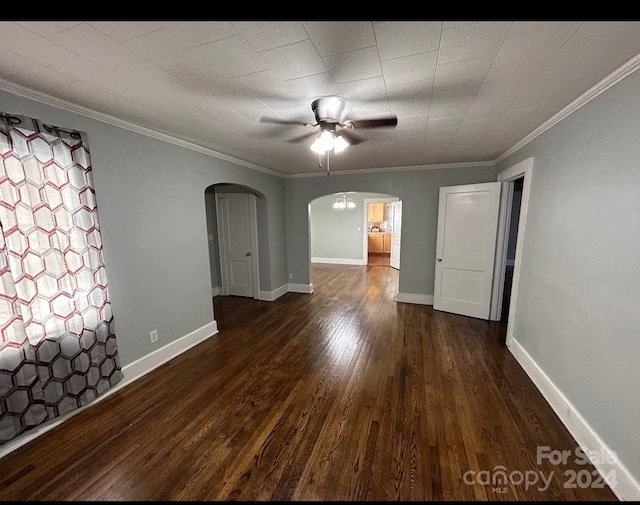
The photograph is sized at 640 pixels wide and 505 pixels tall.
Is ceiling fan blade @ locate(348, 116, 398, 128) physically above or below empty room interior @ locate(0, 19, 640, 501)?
above

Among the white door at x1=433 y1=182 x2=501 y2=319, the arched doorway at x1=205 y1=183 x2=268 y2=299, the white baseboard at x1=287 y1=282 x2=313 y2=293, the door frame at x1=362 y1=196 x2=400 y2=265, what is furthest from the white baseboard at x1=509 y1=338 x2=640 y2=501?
the door frame at x1=362 y1=196 x2=400 y2=265

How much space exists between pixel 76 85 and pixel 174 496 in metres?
2.55

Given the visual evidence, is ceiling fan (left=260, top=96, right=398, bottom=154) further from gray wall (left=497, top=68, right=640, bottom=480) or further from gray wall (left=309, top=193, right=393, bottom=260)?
gray wall (left=309, top=193, right=393, bottom=260)

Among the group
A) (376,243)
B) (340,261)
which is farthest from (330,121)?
(376,243)

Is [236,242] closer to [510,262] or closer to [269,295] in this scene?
[269,295]

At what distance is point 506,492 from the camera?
1.43 metres

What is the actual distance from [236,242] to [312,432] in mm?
3752

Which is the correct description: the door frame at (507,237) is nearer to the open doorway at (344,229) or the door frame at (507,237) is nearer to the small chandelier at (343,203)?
the open doorway at (344,229)

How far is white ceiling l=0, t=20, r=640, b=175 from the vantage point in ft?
3.84

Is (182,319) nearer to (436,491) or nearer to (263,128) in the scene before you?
(263,128)

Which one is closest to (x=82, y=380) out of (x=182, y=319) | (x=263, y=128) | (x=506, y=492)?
(x=182, y=319)

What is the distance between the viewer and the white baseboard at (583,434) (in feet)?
4.52

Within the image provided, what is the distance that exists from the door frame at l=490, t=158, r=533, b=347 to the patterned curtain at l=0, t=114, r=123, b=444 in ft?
13.1

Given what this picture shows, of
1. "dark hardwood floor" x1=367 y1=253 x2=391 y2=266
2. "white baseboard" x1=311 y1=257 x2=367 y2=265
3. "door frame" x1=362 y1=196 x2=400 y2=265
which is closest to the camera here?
"door frame" x1=362 y1=196 x2=400 y2=265
